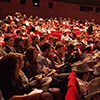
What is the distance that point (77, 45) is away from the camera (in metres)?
3.42

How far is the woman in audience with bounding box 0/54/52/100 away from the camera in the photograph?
50.9 inches

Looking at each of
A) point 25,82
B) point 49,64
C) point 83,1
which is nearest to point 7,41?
point 49,64

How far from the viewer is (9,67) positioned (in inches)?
53.9

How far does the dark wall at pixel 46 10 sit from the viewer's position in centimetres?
901

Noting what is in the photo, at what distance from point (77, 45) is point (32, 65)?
1.65 meters

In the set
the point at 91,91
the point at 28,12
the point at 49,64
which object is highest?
the point at 28,12

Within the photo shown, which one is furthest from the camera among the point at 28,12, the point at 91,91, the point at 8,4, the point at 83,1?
the point at 83,1

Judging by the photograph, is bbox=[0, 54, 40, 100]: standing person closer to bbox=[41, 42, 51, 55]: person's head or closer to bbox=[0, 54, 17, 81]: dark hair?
bbox=[0, 54, 17, 81]: dark hair

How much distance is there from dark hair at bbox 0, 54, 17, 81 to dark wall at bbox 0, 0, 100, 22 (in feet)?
25.7

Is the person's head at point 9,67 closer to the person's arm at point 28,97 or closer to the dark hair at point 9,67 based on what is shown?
the dark hair at point 9,67

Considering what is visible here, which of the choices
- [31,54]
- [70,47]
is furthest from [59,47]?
[31,54]

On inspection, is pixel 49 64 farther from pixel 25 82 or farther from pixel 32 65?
pixel 25 82

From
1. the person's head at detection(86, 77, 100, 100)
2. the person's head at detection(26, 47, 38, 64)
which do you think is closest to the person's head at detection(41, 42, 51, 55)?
the person's head at detection(26, 47, 38, 64)

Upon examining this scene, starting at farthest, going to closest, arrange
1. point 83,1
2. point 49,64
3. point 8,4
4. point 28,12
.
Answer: point 83,1, point 28,12, point 8,4, point 49,64
